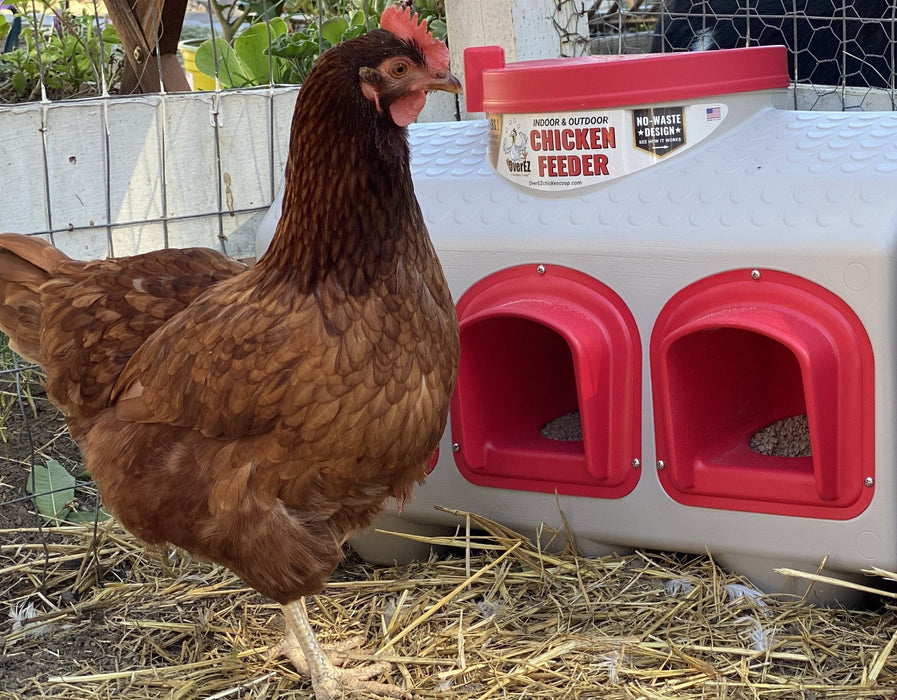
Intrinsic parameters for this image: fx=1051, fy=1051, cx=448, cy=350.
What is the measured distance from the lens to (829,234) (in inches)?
61.7

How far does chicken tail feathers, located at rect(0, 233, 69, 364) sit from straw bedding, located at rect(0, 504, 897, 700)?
45 centimetres

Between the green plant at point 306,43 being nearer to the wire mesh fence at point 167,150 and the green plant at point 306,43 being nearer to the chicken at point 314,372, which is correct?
the wire mesh fence at point 167,150

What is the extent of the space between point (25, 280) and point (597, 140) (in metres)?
1.06

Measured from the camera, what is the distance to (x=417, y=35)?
56.1 inches

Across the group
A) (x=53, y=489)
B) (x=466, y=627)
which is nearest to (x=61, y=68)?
(x=53, y=489)

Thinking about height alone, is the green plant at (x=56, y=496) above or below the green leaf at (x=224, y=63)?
below

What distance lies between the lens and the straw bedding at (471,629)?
1.62m

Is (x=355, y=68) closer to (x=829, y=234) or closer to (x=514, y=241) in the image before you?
(x=514, y=241)

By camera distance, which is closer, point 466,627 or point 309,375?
point 309,375

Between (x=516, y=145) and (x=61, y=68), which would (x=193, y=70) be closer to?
(x=61, y=68)

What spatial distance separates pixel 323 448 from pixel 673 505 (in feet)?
2.12

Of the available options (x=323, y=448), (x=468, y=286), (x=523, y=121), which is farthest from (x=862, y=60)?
(x=323, y=448)

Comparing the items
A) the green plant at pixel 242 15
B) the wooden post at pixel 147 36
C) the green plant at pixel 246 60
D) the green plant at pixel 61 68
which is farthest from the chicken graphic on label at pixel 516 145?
the green plant at pixel 242 15

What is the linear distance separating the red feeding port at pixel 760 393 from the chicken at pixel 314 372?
40cm
